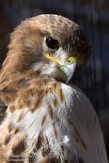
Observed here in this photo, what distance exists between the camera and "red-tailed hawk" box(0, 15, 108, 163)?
1.87m

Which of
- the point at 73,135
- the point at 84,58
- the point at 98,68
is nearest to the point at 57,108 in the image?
the point at 73,135

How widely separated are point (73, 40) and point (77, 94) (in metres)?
0.18

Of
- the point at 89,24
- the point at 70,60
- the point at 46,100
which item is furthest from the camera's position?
the point at 89,24

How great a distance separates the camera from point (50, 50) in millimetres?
2061

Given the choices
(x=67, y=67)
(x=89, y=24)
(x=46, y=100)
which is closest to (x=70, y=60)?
(x=67, y=67)

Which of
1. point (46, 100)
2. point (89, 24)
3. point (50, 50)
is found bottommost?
point (89, 24)

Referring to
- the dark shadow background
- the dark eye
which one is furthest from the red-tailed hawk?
the dark shadow background

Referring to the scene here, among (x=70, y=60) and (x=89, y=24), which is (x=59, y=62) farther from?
(x=89, y=24)

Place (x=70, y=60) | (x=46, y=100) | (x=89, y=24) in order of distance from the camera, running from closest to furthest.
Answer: (x=46, y=100)
(x=70, y=60)
(x=89, y=24)

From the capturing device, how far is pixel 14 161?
6.06 ft

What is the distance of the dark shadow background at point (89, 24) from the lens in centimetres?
354

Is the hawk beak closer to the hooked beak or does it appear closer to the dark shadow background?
the hooked beak

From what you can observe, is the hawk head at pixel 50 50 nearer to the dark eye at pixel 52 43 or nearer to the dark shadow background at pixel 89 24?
the dark eye at pixel 52 43

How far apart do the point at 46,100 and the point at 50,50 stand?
0.19 m
